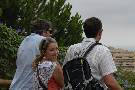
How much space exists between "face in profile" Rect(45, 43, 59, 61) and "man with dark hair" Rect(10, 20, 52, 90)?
20 centimetres

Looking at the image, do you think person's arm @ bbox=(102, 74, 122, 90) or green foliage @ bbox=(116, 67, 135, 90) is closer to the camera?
person's arm @ bbox=(102, 74, 122, 90)

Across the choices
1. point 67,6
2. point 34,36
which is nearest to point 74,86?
point 34,36

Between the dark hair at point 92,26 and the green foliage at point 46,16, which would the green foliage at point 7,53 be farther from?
the green foliage at point 46,16

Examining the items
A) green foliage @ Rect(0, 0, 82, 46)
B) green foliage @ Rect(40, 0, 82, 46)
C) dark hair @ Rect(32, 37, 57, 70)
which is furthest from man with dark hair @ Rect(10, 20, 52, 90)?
green foliage @ Rect(40, 0, 82, 46)

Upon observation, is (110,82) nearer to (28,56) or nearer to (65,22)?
(28,56)

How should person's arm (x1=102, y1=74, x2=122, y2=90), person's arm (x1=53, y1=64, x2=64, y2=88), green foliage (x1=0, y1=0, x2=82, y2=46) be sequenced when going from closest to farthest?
person's arm (x1=53, y1=64, x2=64, y2=88), person's arm (x1=102, y1=74, x2=122, y2=90), green foliage (x1=0, y1=0, x2=82, y2=46)

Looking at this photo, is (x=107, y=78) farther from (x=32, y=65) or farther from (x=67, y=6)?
(x=67, y=6)

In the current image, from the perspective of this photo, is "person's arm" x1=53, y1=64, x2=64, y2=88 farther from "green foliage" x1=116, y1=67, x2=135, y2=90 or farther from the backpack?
"green foliage" x1=116, y1=67, x2=135, y2=90

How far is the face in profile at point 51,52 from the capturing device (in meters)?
5.71

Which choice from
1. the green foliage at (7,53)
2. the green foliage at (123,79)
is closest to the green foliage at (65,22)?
the green foliage at (123,79)

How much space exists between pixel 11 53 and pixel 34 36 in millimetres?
3671

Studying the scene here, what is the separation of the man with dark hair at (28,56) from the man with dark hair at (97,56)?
0.36 meters

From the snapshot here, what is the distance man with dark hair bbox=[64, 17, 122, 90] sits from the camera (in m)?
5.92

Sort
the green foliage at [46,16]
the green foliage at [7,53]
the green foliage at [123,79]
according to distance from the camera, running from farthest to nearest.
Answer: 1. the green foliage at [46,16]
2. the green foliage at [123,79]
3. the green foliage at [7,53]
